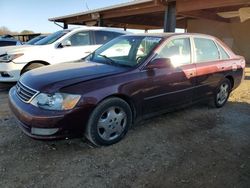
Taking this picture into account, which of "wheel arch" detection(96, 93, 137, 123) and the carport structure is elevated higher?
the carport structure

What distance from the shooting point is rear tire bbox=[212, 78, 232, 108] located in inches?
224

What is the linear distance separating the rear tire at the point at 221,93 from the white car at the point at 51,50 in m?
4.03

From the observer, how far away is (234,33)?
17266 mm

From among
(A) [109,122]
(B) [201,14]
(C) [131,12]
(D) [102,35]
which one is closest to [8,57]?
(D) [102,35]

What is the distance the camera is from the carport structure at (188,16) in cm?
1091

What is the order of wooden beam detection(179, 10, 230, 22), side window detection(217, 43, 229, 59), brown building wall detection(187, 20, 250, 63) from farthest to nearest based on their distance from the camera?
1. brown building wall detection(187, 20, 250, 63)
2. wooden beam detection(179, 10, 230, 22)
3. side window detection(217, 43, 229, 59)

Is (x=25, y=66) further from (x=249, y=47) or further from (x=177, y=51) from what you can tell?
(x=249, y=47)

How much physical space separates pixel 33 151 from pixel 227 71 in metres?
4.03

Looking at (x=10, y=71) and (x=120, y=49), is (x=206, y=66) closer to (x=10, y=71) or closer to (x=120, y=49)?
(x=120, y=49)

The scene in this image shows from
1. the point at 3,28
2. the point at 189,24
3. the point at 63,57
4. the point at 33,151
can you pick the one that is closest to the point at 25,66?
the point at 63,57

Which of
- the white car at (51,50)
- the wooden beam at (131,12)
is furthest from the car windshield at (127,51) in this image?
the wooden beam at (131,12)

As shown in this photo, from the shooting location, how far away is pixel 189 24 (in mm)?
19891

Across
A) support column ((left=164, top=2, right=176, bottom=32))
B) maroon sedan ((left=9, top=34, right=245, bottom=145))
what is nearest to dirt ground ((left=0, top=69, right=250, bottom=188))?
maroon sedan ((left=9, top=34, right=245, bottom=145))

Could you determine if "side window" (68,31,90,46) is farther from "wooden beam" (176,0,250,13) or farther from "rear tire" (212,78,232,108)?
"wooden beam" (176,0,250,13)
